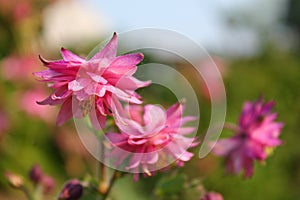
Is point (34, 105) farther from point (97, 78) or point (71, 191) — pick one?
point (97, 78)

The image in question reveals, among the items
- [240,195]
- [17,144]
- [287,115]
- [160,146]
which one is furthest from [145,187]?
[287,115]

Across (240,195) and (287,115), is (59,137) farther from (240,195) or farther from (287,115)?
(287,115)

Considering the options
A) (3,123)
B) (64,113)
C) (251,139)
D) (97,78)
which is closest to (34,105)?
(3,123)

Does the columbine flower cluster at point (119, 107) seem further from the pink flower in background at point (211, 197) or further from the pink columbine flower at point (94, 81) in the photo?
the pink flower in background at point (211, 197)

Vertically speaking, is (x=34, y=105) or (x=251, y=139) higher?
(x=251, y=139)

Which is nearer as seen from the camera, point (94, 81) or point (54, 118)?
point (94, 81)

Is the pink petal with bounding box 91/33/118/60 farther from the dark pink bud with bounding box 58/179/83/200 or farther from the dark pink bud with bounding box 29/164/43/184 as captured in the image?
the dark pink bud with bounding box 29/164/43/184

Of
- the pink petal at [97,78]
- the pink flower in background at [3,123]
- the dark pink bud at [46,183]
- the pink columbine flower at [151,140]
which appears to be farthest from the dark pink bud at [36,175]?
the pink flower in background at [3,123]

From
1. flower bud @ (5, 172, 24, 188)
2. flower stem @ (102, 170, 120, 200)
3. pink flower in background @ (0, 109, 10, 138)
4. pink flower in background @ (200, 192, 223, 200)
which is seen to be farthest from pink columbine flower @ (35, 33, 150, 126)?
pink flower in background @ (0, 109, 10, 138)
